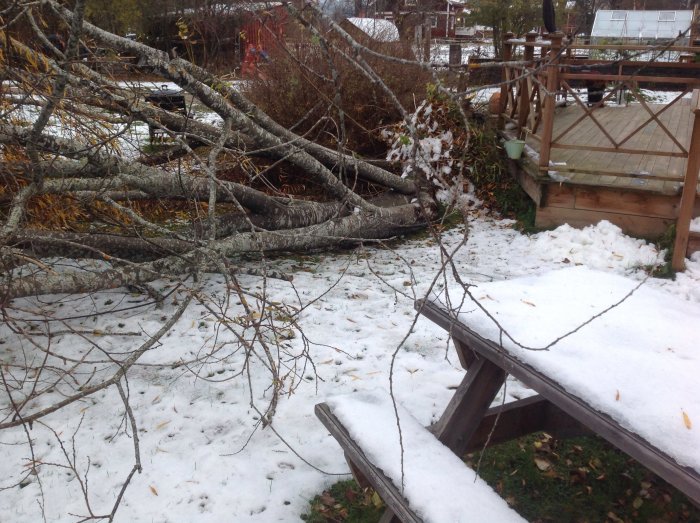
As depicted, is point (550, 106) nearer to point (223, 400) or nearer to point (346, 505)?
point (223, 400)

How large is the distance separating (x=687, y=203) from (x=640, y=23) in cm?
1141

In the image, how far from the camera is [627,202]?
18.0 feet

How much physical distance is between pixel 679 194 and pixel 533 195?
1.29 metres

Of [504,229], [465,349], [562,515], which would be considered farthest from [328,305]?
[504,229]

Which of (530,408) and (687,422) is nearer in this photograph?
(687,422)

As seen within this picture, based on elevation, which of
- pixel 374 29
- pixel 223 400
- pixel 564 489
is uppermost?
pixel 374 29

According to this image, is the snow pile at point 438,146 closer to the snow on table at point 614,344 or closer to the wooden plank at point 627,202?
the wooden plank at point 627,202

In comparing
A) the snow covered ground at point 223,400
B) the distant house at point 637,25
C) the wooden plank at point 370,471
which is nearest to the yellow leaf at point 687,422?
Result: the snow covered ground at point 223,400

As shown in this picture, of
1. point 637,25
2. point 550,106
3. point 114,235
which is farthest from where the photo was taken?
point 637,25

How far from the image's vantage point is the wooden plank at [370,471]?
75.1 inches

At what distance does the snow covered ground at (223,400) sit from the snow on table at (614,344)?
135mm

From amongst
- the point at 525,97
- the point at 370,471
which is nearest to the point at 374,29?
the point at 525,97

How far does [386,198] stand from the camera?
20.0 ft

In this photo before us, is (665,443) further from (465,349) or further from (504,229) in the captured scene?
(504,229)
